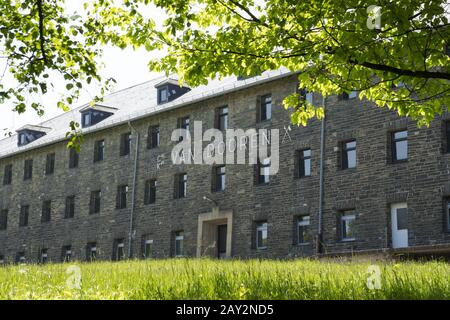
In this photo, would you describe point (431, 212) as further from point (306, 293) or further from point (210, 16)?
point (306, 293)

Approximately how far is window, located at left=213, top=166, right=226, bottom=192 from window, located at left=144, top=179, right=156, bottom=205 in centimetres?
382

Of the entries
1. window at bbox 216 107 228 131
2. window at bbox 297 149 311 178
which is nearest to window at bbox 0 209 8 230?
window at bbox 216 107 228 131

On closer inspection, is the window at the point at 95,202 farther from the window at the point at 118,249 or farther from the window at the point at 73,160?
the window at the point at 73,160

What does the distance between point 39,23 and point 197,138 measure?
17585 millimetres

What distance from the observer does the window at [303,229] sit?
24.5m

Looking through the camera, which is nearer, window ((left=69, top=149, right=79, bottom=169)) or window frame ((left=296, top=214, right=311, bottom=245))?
window frame ((left=296, top=214, right=311, bottom=245))

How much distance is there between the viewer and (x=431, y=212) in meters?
21.3

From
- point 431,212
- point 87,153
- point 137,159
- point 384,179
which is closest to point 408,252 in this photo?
point 431,212

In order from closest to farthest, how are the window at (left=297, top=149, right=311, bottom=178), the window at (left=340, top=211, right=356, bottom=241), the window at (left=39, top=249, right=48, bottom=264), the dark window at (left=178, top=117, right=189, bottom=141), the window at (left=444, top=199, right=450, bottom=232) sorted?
the window at (left=444, top=199, right=450, bottom=232) → the window at (left=340, top=211, right=356, bottom=241) → the window at (left=297, top=149, right=311, bottom=178) → the dark window at (left=178, top=117, right=189, bottom=141) → the window at (left=39, top=249, right=48, bottom=264)

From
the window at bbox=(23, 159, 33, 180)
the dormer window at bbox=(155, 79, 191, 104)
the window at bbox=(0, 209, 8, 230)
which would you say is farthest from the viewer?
the window at bbox=(0, 209, 8, 230)

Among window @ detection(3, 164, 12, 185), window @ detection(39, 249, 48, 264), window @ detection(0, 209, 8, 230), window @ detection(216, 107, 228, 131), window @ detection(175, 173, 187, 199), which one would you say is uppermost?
window @ detection(216, 107, 228, 131)

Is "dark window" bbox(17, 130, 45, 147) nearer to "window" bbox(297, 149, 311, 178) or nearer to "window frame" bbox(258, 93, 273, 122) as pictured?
"window frame" bbox(258, 93, 273, 122)

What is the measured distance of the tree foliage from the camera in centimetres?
1040

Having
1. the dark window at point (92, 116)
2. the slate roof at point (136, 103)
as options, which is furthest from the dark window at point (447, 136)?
the dark window at point (92, 116)
